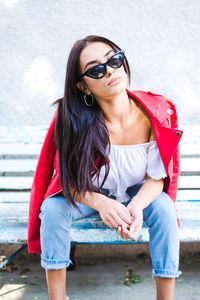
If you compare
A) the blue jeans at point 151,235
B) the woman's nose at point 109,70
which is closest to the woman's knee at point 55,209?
the blue jeans at point 151,235

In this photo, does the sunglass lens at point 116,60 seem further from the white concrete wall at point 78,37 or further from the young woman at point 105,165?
the white concrete wall at point 78,37

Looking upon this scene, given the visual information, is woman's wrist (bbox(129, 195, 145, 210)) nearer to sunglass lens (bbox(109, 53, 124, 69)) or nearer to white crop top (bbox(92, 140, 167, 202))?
white crop top (bbox(92, 140, 167, 202))

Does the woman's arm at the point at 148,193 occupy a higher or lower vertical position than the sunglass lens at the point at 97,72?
lower

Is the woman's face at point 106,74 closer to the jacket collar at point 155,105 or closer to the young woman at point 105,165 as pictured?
the young woman at point 105,165

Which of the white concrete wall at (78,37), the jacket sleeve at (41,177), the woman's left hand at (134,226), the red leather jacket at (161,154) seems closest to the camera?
the woman's left hand at (134,226)

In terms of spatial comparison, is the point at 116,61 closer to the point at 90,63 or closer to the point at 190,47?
the point at 90,63

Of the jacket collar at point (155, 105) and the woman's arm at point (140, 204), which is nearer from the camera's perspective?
the woman's arm at point (140, 204)

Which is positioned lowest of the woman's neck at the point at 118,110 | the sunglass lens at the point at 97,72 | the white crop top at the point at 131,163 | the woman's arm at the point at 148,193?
the woman's arm at the point at 148,193

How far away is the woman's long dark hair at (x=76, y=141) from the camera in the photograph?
181 cm

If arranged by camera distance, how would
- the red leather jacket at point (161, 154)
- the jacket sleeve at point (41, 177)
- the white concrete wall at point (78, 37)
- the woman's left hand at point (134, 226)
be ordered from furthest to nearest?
the white concrete wall at point (78, 37) < the jacket sleeve at point (41, 177) < the red leather jacket at point (161, 154) < the woman's left hand at point (134, 226)

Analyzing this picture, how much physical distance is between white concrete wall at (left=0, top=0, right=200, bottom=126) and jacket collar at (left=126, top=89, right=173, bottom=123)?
1.29 metres

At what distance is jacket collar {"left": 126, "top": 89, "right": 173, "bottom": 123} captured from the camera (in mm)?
1818

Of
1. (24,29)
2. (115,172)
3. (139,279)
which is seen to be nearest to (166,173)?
(115,172)

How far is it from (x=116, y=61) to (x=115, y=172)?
0.60m
